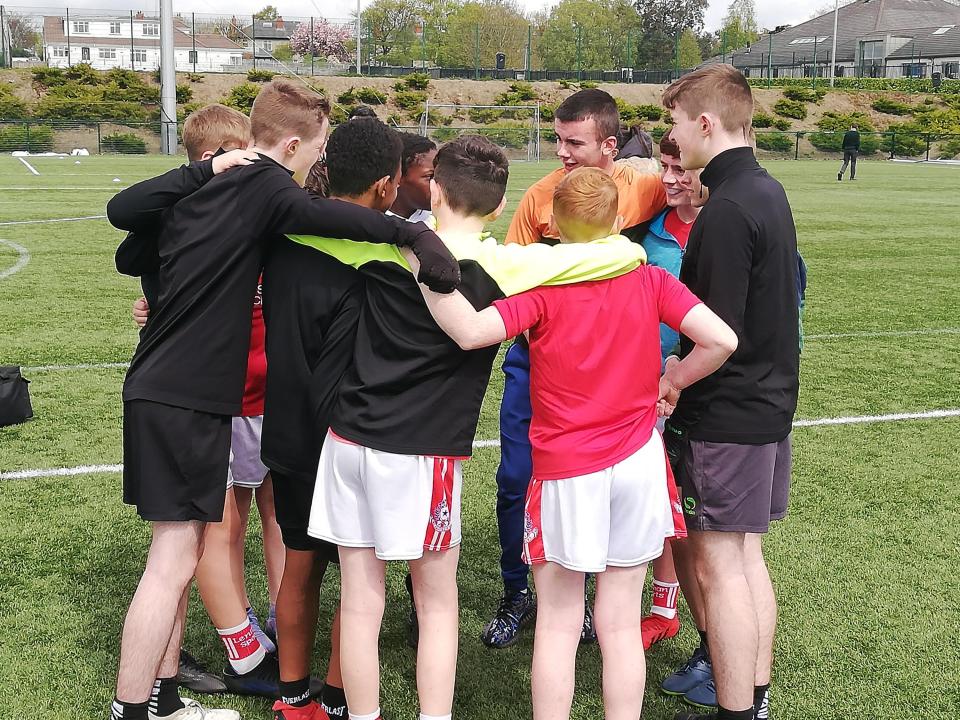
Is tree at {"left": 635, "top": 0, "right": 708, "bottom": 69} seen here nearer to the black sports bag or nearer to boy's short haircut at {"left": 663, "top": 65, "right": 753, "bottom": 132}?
the black sports bag

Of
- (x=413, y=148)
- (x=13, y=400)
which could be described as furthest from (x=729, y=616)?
(x=13, y=400)

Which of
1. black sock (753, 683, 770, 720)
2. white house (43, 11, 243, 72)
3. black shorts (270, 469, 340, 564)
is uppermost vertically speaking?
white house (43, 11, 243, 72)

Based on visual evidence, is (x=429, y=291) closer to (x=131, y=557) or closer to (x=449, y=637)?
(x=449, y=637)

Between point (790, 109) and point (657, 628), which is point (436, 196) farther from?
point (790, 109)

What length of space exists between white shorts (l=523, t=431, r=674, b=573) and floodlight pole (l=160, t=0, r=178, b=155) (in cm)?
3487

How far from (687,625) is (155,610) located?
2.22 metres

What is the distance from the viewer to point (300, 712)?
10.9 feet

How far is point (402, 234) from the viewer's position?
275cm

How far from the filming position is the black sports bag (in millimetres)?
6531

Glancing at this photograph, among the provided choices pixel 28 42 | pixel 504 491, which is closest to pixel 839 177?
pixel 504 491

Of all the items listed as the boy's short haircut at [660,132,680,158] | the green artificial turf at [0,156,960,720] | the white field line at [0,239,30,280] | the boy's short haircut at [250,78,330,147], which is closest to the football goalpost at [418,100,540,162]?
the white field line at [0,239,30,280]

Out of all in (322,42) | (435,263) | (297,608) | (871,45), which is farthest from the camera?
(871,45)

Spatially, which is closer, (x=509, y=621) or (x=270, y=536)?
(x=270, y=536)

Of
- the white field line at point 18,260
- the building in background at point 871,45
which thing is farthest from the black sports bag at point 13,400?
the building in background at point 871,45
